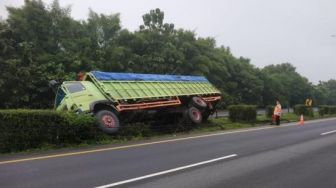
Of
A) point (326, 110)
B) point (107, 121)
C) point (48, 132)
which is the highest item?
point (326, 110)

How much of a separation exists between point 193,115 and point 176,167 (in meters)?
11.5

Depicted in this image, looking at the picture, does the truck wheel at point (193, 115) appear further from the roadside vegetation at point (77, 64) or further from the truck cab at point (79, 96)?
the truck cab at point (79, 96)

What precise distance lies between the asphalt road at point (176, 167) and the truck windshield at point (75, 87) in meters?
5.03

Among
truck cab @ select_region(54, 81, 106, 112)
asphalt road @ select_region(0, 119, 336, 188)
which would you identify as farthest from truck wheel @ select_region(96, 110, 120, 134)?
asphalt road @ select_region(0, 119, 336, 188)

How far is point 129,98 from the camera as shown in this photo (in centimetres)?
1877

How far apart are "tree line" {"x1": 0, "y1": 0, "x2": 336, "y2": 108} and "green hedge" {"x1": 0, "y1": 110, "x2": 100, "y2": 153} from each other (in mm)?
14215

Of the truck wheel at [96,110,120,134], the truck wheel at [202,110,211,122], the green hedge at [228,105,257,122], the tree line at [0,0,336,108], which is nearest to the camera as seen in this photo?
the truck wheel at [96,110,120,134]

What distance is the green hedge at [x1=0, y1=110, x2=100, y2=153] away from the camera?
12430mm

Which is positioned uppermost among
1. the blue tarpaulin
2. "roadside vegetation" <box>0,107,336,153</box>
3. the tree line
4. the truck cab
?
the tree line

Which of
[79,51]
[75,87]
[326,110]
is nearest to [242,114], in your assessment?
[75,87]

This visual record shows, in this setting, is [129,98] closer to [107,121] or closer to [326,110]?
[107,121]

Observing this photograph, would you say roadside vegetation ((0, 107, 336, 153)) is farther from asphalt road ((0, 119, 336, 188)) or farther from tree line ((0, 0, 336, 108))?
tree line ((0, 0, 336, 108))

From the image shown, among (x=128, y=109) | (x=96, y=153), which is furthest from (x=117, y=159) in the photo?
(x=128, y=109)

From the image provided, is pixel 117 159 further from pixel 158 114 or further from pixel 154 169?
pixel 158 114
